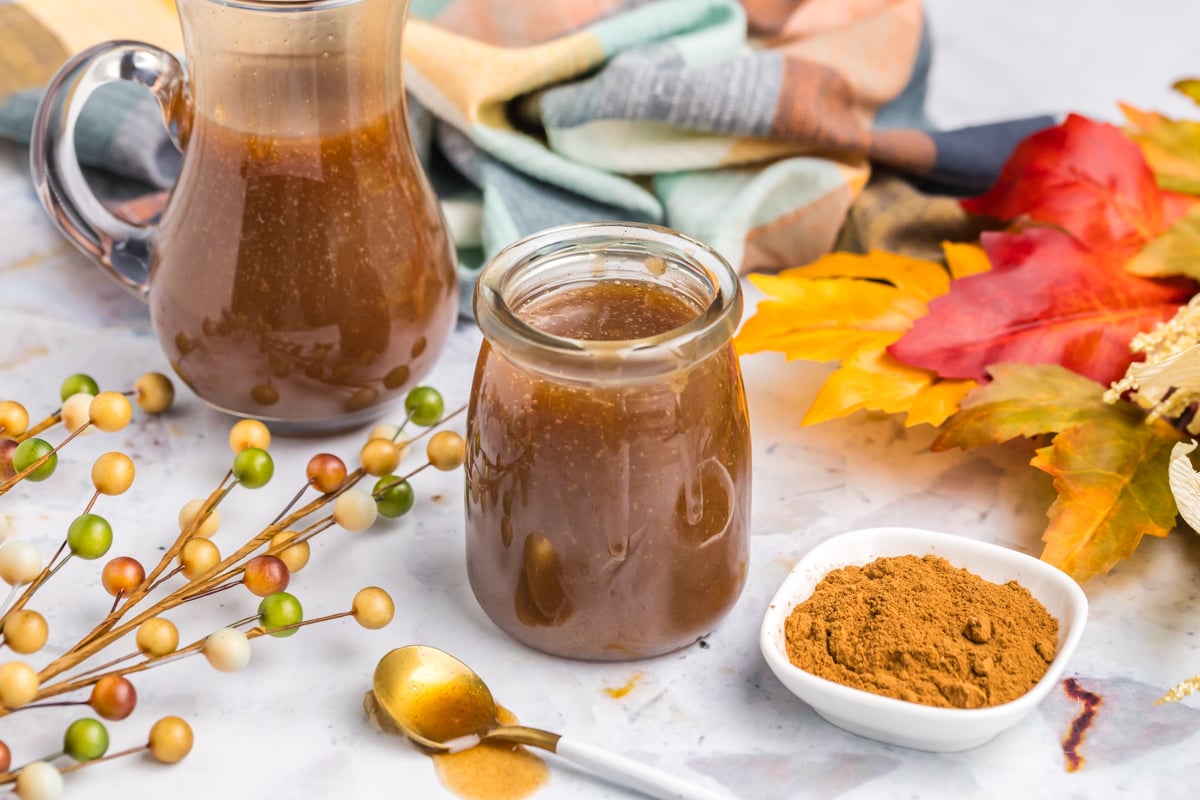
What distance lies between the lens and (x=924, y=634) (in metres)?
0.77

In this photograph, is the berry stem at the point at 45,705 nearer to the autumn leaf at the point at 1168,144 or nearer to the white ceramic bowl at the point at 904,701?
the white ceramic bowl at the point at 904,701

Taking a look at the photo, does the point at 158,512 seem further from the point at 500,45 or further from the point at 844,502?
the point at 500,45

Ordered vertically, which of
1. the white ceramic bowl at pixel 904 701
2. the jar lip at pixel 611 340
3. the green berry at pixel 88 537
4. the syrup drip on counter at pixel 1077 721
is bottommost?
the syrup drip on counter at pixel 1077 721

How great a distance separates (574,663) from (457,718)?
3.8 inches

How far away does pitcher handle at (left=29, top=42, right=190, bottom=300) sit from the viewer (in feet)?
3.09

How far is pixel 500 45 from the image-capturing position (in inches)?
51.8

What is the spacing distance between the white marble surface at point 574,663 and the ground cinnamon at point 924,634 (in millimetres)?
48

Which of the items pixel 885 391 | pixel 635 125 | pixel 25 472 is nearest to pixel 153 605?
pixel 25 472

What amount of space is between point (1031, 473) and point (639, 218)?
0.46 metres

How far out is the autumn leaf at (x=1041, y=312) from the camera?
0.99 meters

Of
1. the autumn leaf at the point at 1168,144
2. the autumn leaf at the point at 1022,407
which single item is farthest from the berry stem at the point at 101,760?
the autumn leaf at the point at 1168,144

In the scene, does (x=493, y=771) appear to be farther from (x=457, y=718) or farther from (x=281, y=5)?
(x=281, y=5)

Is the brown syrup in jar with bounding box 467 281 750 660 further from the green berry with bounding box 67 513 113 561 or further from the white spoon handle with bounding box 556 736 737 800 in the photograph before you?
the green berry with bounding box 67 513 113 561

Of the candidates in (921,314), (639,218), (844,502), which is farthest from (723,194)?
(844,502)
